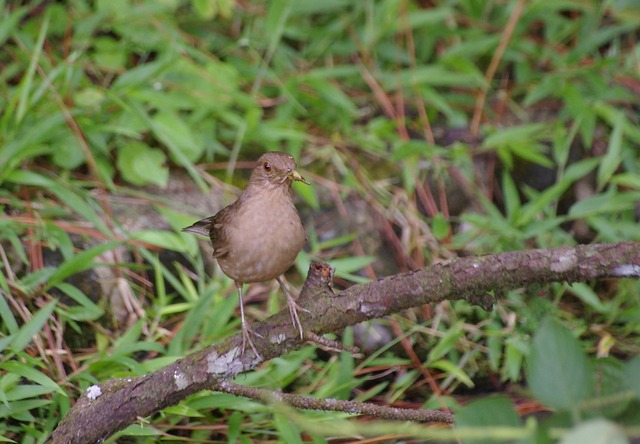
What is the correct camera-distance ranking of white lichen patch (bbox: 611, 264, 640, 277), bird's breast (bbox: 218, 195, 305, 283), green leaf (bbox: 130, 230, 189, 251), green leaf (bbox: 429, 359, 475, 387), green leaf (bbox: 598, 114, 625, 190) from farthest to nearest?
green leaf (bbox: 598, 114, 625, 190)
green leaf (bbox: 130, 230, 189, 251)
green leaf (bbox: 429, 359, 475, 387)
bird's breast (bbox: 218, 195, 305, 283)
white lichen patch (bbox: 611, 264, 640, 277)

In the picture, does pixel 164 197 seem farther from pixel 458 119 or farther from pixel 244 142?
pixel 458 119

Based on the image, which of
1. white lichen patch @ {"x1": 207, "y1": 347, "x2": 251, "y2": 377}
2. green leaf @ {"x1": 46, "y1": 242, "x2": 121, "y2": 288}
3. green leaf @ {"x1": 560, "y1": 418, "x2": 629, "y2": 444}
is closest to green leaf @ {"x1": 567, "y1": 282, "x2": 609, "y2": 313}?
white lichen patch @ {"x1": 207, "y1": 347, "x2": 251, "y2": 377}

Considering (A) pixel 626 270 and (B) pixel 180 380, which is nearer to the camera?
(A) pixel 626 270

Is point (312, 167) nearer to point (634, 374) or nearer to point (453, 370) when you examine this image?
point (453, 370)

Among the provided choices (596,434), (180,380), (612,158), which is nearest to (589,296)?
(612,158)

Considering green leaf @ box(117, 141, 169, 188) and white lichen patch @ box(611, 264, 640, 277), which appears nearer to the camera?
white lichen patch @ box(611, 264, 640, 277)

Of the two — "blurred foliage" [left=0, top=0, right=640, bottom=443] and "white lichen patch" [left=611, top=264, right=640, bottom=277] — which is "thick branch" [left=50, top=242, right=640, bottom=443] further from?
"blurred foliage" [left=0, top=0, right=640, bottom=443]

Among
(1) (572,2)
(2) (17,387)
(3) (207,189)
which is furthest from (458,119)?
(2) (17,387)
